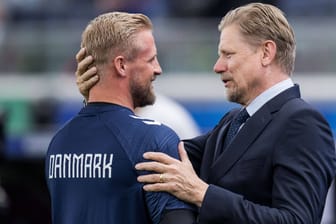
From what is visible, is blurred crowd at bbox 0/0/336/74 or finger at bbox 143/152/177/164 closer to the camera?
finger at bbox 143/152/177/164

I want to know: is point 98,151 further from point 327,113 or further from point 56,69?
point 56,69

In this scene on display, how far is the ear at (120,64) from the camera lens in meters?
4.62

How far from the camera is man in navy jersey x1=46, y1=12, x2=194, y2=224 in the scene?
451 cm

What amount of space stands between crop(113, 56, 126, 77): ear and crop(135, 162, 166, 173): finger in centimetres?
39

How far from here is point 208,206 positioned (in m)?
4.49

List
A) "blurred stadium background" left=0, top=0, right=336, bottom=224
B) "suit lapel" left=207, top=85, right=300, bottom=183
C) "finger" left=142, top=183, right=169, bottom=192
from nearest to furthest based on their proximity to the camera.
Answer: "finger" left=142, top=183, right=169, bottom=192, "suit lapel" left=207, top=85, right=300, bottom=183, "blurred stadium background" left=0, top=0, right=336, bottom=224

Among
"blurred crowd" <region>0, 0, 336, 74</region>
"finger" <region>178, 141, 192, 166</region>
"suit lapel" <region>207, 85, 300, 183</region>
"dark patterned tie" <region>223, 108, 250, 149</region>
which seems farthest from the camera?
"blurred crowd" <region>0, 0, 336, 74</region>

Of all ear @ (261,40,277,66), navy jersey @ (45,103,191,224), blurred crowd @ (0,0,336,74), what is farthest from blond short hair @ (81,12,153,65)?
blurred crowd @ (0,0,336,74)

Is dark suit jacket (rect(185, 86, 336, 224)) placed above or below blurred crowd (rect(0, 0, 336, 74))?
above

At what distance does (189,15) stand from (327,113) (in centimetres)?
215

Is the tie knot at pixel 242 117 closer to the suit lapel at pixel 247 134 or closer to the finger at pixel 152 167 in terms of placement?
the suit lapel at pixel 247 134

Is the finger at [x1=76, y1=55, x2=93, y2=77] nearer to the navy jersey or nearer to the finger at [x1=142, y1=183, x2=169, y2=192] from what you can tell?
the navy jersey

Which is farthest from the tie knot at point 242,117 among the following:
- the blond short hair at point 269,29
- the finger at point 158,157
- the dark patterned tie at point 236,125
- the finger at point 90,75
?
the finger at point 90,75

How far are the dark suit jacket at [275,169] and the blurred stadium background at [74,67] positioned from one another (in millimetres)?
4786
